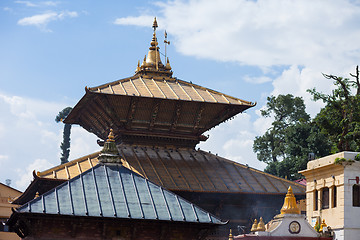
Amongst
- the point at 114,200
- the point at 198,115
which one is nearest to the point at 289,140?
the point at 198,115

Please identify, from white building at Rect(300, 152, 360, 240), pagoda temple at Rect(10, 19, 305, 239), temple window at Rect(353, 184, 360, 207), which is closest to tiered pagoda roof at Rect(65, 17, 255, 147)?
pagoda temple at Rect(10, 19, 305, 239)

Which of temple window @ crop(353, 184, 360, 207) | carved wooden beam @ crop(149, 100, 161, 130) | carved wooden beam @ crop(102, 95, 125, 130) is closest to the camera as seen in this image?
temple window @ crop(353, 184, 360, 207)

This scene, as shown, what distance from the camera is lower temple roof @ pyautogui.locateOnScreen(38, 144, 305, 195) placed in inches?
1901

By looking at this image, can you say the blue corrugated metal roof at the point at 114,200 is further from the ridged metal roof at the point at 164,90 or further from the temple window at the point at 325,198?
the ridged metal roof at the point at 164,90

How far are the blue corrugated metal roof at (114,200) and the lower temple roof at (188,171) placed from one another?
9926 millimetres

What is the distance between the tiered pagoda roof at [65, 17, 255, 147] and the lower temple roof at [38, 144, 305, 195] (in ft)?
3.20

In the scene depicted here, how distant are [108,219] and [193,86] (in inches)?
829

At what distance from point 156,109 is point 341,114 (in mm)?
12320

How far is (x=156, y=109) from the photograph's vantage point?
51906 mm

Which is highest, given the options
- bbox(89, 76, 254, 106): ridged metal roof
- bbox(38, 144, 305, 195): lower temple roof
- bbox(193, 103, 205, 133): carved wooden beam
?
bbox(89, 76, 254, 106): ridged metal roof

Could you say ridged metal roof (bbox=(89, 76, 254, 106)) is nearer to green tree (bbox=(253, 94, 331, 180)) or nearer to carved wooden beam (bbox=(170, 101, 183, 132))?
carved wooden beam (bbox=(170, 101, 183, 132))

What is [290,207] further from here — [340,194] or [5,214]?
[5,214]

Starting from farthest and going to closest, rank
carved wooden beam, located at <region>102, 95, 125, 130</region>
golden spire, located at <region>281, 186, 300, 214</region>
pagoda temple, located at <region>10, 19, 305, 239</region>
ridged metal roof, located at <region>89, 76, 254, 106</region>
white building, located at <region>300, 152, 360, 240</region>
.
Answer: ridged metal roof, located at <region>89, 76, 254, 106</region> → carved wooden beam, located at <region>102, 95, 125, 130</region> → pagoda temple, located at <region>10, 19, 305, 239</region> → white building, located at <region>300, 152, 360, 240</region> → golden spire, located at <region>281, 186, 300, 214</region>

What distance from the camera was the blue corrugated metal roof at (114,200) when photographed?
114 feet
